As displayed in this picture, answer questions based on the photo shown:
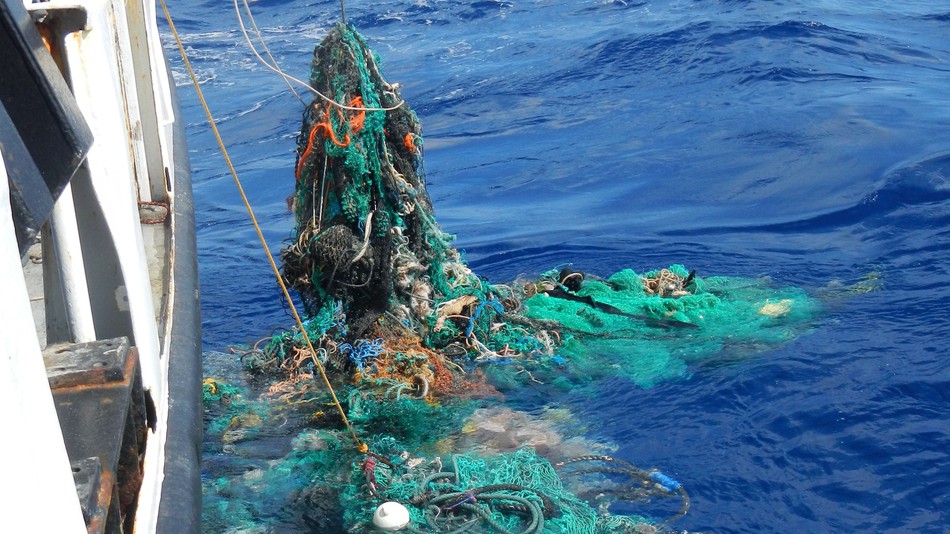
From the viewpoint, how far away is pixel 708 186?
1027 cm

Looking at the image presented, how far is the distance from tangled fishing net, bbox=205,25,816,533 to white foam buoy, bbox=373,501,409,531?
8 centimetres

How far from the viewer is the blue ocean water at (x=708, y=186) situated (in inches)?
199

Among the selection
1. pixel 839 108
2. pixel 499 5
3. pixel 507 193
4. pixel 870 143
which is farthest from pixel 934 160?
pixel 499 5

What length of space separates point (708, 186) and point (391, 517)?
7.07 metres

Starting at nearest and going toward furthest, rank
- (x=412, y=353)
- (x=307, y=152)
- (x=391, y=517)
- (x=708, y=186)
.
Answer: (x=391, y=517) → (x=307, y=152) → (x=412, y=353) → (x=708, y=186)

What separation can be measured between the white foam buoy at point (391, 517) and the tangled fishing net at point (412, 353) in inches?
3.3

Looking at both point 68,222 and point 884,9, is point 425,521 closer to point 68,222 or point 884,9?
point 68,222

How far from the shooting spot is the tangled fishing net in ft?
15.0

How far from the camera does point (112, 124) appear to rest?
298cm

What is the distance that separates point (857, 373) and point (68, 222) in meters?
4.69

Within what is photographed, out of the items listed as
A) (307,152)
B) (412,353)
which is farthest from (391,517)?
(307,152)

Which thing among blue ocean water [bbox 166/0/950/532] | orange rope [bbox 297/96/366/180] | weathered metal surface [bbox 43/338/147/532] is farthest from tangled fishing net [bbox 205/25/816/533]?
weathered metal surface [bbox 43/338/147/532]

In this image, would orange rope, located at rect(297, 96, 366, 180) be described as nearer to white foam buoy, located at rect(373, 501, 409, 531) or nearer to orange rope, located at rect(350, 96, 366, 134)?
orange rope, located at rect(350, 96, 366, 134)

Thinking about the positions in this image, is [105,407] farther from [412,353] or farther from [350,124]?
[412,353]
